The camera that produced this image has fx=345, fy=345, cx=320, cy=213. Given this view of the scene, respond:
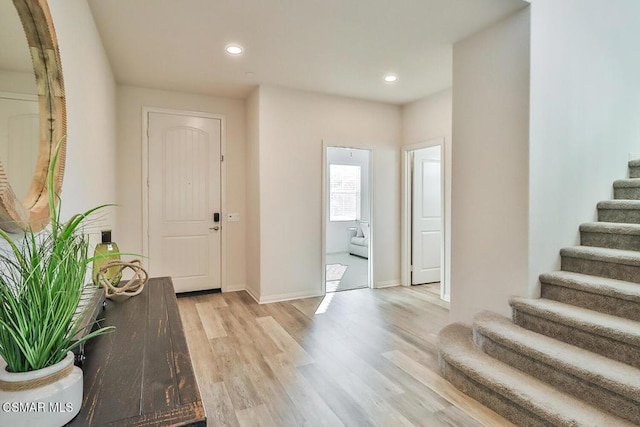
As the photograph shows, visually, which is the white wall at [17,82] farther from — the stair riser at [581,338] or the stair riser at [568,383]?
the stair riser at [581,338]

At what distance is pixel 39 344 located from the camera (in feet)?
2.42

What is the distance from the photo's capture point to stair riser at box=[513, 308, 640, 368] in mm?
1848

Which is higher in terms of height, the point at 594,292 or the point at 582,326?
the point at 594,292

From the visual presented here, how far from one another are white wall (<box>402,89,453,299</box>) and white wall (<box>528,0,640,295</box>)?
4.35ft

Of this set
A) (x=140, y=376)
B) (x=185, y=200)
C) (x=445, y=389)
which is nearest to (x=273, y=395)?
(x=445, y=389)

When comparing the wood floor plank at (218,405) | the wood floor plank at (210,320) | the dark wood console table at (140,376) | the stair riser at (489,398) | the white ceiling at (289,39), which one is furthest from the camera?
the wood floor plank at (210,320)

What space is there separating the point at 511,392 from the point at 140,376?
6.10ft

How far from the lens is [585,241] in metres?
2.71

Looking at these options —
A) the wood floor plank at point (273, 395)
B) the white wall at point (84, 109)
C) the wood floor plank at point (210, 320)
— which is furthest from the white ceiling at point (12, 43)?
the wood floor plank at point (210, 320)

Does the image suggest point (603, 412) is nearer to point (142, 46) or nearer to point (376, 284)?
point (376, 284)

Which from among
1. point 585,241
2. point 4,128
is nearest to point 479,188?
point 585,241

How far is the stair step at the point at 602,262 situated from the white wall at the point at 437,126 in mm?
1604

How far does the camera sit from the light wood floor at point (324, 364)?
198cm

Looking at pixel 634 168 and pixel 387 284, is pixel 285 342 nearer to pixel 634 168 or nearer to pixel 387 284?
pixel 387 284
